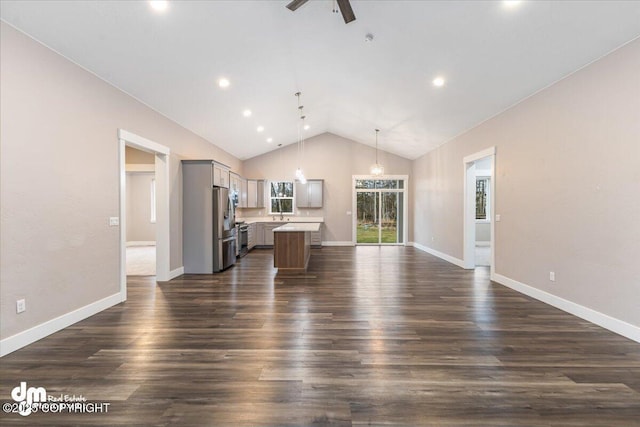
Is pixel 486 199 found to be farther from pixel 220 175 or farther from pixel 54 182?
pixel 54 182

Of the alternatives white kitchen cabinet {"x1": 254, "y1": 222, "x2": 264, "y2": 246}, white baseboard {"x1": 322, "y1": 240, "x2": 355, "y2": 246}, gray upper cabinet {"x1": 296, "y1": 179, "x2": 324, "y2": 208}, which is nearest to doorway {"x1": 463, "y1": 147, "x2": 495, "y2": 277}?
white baseboard {"x1": 322, "y1": 240, "x2": 355, "y2": 246}

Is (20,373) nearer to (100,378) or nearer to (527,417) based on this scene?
(100,378)

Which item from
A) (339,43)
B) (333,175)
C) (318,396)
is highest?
(339,43)

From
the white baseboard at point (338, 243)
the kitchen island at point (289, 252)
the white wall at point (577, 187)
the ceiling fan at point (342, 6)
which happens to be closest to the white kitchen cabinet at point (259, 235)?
the white baseboard at point (338, 243)

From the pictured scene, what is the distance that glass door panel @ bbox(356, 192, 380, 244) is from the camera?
32.4 feet

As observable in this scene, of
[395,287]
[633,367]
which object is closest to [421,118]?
[395,287]

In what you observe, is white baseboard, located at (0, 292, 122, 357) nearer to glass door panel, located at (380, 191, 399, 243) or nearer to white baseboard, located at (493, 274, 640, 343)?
white baseboard, located at (493, 274, 640, 343)

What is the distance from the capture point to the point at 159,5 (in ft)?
9.08

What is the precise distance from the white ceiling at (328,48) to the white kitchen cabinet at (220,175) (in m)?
0.97

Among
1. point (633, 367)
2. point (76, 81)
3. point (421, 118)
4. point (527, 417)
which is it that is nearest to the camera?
point (527, 417)

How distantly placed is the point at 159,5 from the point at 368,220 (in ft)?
26.9

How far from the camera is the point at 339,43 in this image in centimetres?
387

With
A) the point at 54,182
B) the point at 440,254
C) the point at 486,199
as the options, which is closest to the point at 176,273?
the point at 54,182

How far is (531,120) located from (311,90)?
379cm
